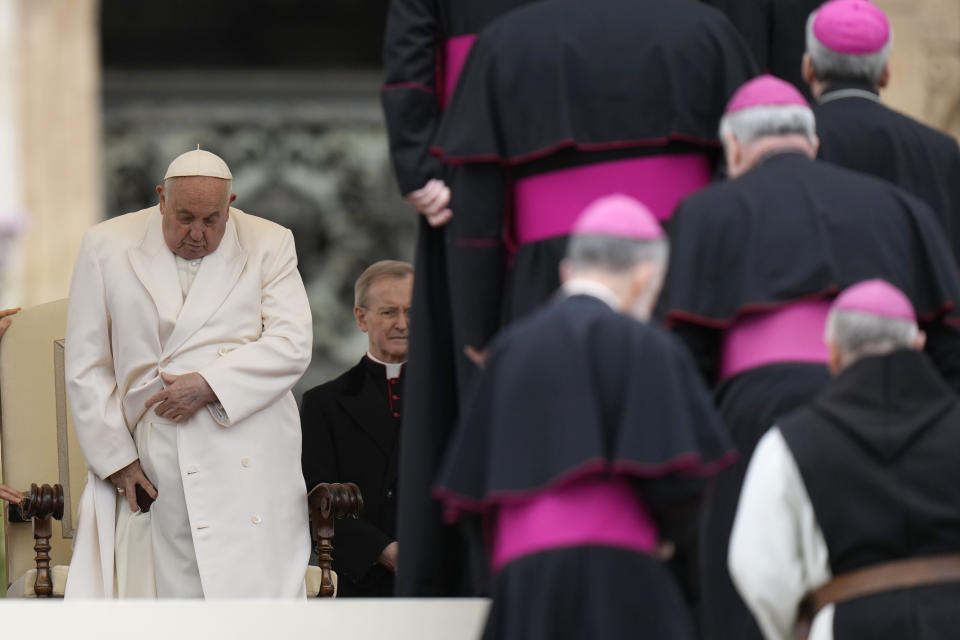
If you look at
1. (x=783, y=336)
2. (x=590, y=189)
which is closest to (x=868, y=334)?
(x=783, y=336)

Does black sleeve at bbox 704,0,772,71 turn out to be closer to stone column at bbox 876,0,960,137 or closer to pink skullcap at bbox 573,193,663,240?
pink skullcap at bbox 573,193,663,240

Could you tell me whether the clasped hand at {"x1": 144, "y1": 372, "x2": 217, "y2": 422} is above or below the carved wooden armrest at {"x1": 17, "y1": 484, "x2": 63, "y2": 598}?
above

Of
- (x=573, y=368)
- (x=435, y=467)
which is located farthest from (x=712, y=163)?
(x=573, y=368)

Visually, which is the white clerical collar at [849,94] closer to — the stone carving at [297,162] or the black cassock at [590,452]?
the black cassock at [590,452]

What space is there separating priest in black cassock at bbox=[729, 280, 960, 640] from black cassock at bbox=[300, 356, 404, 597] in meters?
2.71

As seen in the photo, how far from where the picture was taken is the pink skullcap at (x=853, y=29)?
6.50 metres

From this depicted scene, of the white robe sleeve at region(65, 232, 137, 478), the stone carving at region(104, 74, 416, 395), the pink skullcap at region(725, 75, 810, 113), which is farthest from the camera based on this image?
the stone carving at region(104, 74, 416, 395)

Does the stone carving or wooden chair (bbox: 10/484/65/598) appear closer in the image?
wooden chair (bbox: 10/484/65/598)

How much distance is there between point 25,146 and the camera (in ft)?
33.4

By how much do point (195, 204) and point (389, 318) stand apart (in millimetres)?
1089

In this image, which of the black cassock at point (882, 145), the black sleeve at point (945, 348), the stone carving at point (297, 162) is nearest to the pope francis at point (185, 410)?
the black cassock at point (882, 145)

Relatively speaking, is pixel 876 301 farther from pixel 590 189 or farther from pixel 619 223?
pixel 590 189

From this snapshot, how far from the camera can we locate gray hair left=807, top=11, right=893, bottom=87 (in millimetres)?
6598

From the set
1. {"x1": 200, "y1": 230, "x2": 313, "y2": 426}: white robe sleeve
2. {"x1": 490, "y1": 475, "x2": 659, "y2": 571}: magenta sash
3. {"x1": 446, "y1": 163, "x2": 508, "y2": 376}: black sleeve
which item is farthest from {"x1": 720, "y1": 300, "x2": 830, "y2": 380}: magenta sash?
{"x1": 200, "y1": 230, "x2": 313, "y2": 426}: white robe sleeve
